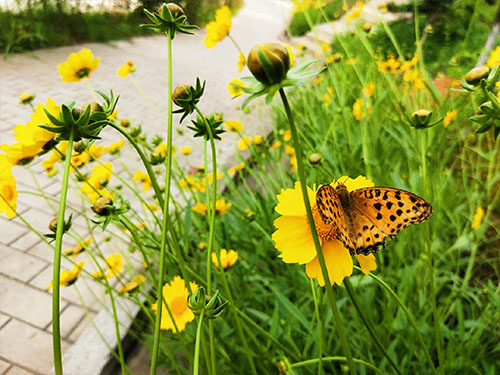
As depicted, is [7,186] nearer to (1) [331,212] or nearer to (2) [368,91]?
(1) [331,212]

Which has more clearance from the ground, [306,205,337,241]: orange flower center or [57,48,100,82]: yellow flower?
[57,48,100,82]: yellow flower

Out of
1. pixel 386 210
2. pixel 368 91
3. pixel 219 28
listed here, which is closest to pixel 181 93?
pixel 386 210

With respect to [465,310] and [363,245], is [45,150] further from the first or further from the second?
[465,310]

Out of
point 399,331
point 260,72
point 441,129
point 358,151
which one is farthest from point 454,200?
point 260,72

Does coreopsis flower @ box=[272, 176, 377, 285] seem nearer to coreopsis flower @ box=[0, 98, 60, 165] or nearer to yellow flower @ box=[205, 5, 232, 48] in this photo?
coreopsis flower @ box=[0, 98, 60, 165]

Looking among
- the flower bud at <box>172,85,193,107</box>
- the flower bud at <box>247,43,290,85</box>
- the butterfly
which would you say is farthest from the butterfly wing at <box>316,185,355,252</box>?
the flower bud at <box>172,85,193,107</box>

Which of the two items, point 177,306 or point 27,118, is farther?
point 27,118

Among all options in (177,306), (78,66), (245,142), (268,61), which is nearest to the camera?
Answer: (268,61)
